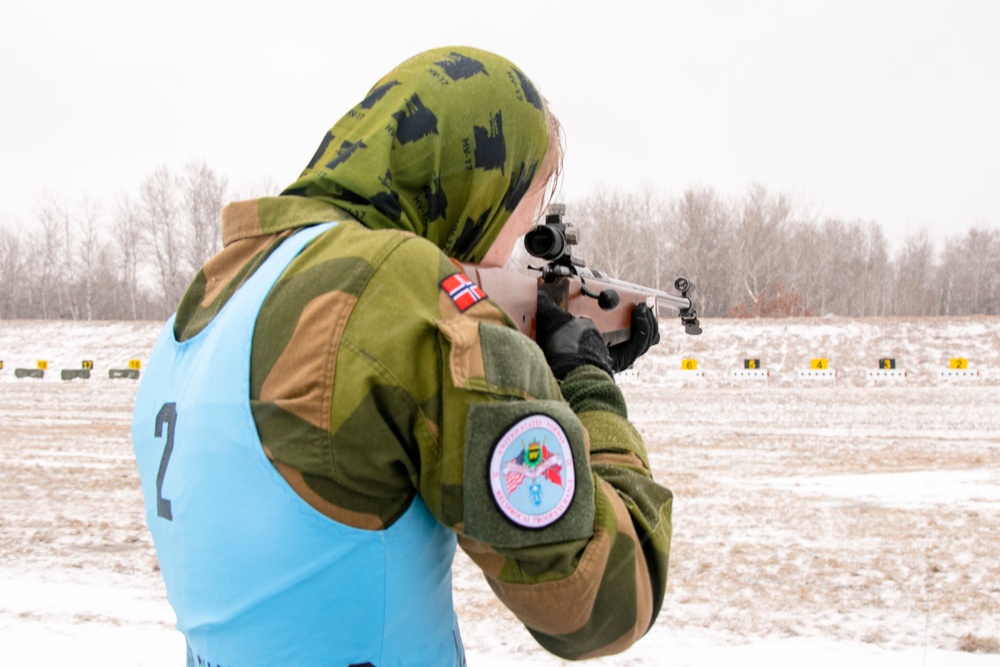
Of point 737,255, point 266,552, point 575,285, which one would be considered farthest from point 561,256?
point 737,255

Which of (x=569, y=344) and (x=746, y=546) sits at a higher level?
(x=569, y=344)

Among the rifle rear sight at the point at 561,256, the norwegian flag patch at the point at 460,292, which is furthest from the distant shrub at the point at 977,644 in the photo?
the norwegian flag patch at the point at 460,292

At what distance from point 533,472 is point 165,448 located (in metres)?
0.56

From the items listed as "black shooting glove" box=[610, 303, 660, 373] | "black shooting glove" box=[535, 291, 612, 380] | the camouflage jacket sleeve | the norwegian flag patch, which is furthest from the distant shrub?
the norwegian flag patch

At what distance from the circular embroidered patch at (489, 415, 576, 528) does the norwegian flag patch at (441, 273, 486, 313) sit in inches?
6.4

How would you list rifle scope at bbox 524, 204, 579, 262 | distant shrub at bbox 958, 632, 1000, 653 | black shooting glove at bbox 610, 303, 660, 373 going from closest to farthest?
rifle scope at bbox 524, 204, 579, 262 < black shooting glove at bbox 610, 303, 660, 373 < distant shrub at bbox 958, 632, 1000, 653

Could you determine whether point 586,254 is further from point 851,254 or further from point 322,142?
point 322,142

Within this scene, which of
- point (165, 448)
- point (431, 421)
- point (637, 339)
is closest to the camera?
point (431, 421)

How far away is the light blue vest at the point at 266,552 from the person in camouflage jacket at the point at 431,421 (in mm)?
26

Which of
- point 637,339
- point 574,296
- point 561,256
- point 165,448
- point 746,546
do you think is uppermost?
point 561,256

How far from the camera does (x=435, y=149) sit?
4.17 ft

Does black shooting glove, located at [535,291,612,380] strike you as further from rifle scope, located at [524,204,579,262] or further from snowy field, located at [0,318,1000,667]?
snowy field, located at [0,318,1000,667]

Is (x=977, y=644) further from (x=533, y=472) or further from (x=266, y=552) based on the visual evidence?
(x=266, y=552)

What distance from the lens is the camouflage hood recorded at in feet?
4.07
